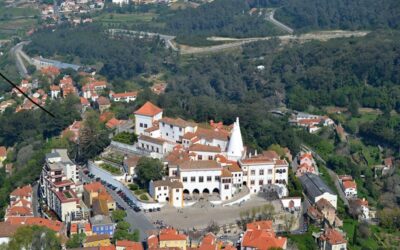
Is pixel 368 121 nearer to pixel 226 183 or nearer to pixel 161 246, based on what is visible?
pixel 226 183

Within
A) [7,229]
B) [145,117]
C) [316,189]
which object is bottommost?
[316,189]

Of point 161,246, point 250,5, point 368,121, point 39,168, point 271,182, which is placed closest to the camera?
point 161,246

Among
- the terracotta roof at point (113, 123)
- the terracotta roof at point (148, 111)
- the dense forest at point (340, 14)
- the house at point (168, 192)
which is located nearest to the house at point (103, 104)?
the terracotta roof at point (113, 123)

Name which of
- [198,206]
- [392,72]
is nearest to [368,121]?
[392,72]

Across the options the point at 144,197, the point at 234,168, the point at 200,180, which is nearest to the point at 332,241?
the point at 234,168

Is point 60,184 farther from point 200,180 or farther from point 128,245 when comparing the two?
point 128,245
